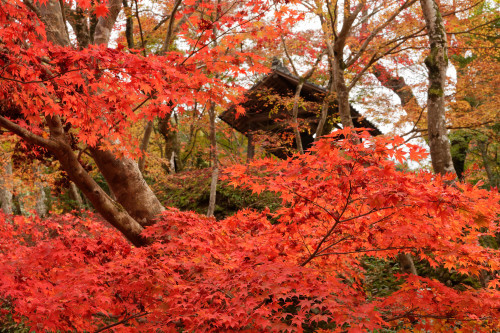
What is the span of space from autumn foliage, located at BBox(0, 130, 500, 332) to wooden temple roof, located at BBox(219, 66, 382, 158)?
769cm

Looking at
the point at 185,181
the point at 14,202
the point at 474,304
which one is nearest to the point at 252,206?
the point at 185,181

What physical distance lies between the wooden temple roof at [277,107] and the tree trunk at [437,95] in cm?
530

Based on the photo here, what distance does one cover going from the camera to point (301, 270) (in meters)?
2.80

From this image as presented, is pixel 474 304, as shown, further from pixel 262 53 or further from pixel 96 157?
pixel 262 53

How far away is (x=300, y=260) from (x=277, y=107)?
8450 mm

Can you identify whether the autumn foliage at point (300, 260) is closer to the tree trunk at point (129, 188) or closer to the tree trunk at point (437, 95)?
the tree trunk at point (129, 188)

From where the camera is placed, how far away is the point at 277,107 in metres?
11.7

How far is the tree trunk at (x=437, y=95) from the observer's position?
5.21 metres

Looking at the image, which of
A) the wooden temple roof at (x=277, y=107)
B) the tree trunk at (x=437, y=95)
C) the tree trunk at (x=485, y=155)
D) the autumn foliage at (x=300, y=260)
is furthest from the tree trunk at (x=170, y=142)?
the tree trunk at (x=485, y=155)

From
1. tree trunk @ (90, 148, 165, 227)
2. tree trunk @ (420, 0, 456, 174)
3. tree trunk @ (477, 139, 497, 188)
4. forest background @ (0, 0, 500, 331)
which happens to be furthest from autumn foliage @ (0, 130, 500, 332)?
tree trunk @ (477, 139, 497, 188)

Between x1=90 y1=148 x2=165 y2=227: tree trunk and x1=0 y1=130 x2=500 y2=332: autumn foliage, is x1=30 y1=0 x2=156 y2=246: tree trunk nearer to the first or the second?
x1=90 y1=148 x2=165 y2=227: tree trunk

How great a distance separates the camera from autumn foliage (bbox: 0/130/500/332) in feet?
8.43

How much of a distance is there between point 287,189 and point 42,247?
3.33m

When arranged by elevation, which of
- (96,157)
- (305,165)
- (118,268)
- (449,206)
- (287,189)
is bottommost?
(118,268)
